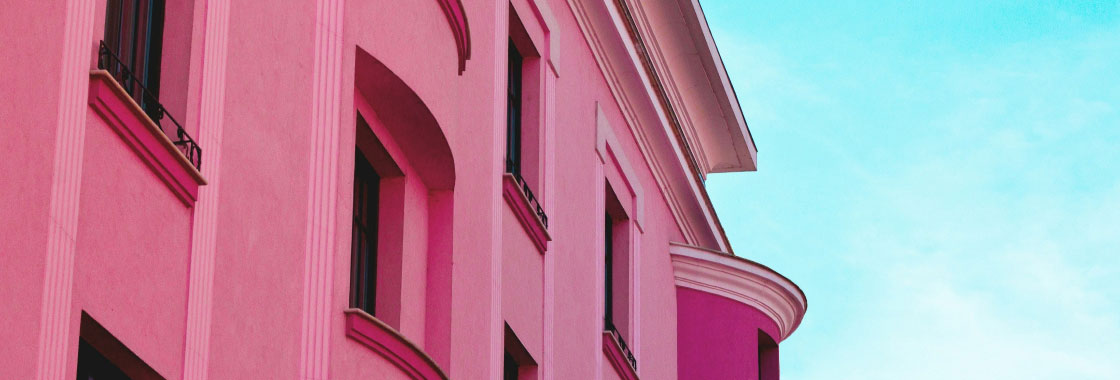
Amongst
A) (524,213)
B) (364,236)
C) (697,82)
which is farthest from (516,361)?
(697,82)

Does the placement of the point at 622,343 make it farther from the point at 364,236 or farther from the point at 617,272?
the point at 364,236

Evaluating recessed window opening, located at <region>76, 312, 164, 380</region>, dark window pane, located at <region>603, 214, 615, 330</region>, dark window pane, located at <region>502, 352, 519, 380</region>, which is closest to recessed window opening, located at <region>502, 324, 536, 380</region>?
dark window pane, located at <region>502, 352, 519, 380</region>

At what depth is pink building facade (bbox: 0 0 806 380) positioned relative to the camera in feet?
33.3

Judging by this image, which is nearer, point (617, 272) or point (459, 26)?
point (459, 26)

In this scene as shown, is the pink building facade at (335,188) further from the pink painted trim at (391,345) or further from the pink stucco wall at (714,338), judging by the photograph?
the pink stucco wall at (714,338)

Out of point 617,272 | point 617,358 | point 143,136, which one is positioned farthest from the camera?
point 617,272

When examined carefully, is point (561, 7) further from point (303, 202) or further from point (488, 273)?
point (303, 202)

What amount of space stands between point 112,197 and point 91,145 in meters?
0.33

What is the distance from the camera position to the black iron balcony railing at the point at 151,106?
1162 centimetres

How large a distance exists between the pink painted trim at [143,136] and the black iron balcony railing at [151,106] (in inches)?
10.4

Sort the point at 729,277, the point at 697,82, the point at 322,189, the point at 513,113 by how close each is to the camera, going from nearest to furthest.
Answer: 1. the point at 322,189
2. the point at 513,113
3. the point at 729,277
4. the point at 697,82

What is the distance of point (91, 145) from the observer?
34.6 feet

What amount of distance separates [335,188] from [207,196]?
2.16m

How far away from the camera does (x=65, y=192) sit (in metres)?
10.1
